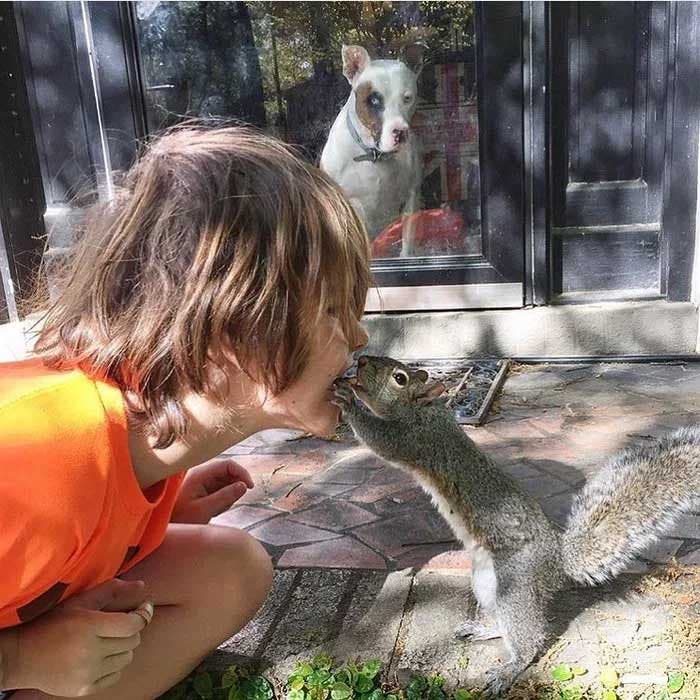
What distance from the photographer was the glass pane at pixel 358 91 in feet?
11.9

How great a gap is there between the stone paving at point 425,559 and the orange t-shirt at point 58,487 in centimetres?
56

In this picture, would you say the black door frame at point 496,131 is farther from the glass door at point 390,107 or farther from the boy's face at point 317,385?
the boy's face at point 317,385

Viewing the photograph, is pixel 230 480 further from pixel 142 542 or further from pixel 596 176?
pixel 596 176

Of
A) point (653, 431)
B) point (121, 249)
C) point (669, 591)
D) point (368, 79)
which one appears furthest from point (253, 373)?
point (368, 79)

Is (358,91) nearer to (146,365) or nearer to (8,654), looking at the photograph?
(146,365)

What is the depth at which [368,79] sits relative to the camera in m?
3.70

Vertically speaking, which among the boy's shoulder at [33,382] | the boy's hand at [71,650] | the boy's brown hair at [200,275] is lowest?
the boy's hand at [71,650]

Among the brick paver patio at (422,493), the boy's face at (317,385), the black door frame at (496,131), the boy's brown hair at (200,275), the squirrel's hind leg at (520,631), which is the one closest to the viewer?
the boy's brown hair at (200,275)

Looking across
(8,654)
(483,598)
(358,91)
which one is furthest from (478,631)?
(358,91)

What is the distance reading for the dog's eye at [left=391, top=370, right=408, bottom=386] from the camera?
2.00 metres

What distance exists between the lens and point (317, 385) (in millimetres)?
1377

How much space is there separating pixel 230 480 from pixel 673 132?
2.66m

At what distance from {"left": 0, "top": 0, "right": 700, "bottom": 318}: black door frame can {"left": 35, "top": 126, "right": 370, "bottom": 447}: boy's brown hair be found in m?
2.49

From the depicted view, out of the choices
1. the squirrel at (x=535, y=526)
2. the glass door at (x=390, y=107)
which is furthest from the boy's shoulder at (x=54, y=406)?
the glass door at (x=390, y=107)
